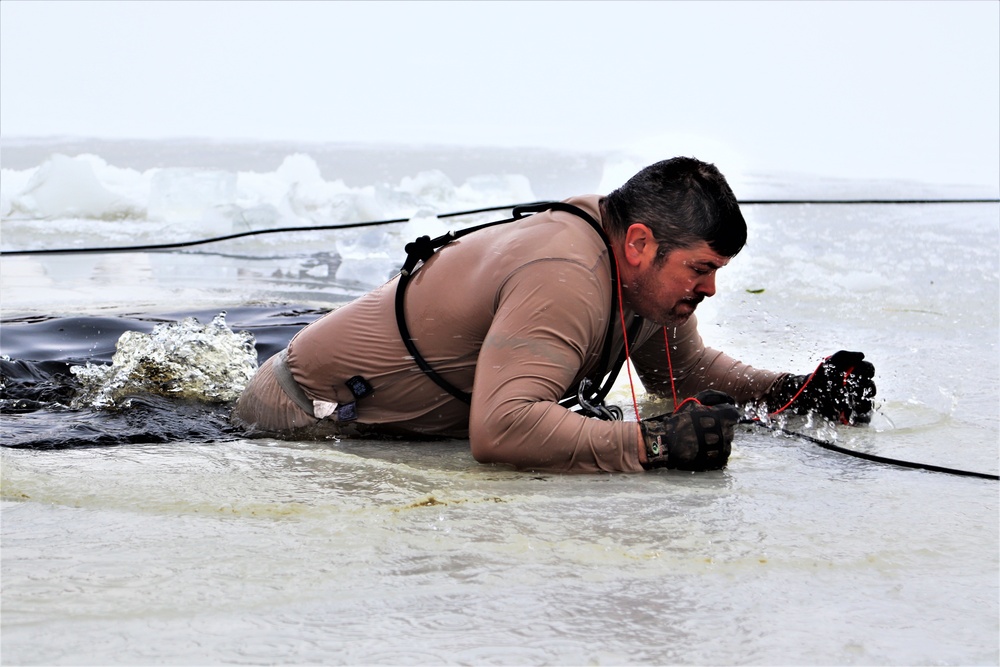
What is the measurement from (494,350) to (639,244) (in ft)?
1.72

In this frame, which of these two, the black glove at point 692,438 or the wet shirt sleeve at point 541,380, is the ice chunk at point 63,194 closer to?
the wet shirt sleeve at point 541,380

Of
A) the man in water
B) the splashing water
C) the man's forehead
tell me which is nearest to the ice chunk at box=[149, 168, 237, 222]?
the splashing water

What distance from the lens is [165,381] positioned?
13.9ft

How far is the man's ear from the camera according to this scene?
302 centimetres

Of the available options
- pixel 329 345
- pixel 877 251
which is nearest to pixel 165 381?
pixel 329 345

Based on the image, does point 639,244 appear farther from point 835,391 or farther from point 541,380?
point 835,391

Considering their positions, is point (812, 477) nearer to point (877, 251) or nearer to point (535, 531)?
point (535, 531)

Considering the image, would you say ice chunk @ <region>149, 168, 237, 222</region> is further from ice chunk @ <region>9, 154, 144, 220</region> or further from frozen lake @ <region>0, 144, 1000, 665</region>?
frozen lake @ <region>0, 144, 1000, 665</region>

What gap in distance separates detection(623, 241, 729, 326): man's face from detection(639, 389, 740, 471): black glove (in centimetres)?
33

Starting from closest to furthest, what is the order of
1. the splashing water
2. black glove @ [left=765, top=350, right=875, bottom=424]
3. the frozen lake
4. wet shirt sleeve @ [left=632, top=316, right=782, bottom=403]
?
the frozen lake → black glove @ [left=765, top=350, right=875, bottom=424] → wet shirt sleeve @ [left=632, top=316, right=782, bottom=403] → the splashing water

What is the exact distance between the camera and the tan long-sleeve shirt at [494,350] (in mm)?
2885

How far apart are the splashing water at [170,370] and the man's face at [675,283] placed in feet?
6.08

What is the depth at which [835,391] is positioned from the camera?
12.2 feet

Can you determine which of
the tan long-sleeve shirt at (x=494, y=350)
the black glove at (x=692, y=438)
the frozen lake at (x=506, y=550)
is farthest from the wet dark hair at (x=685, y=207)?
the frozen lake at (x=506, y=550)
